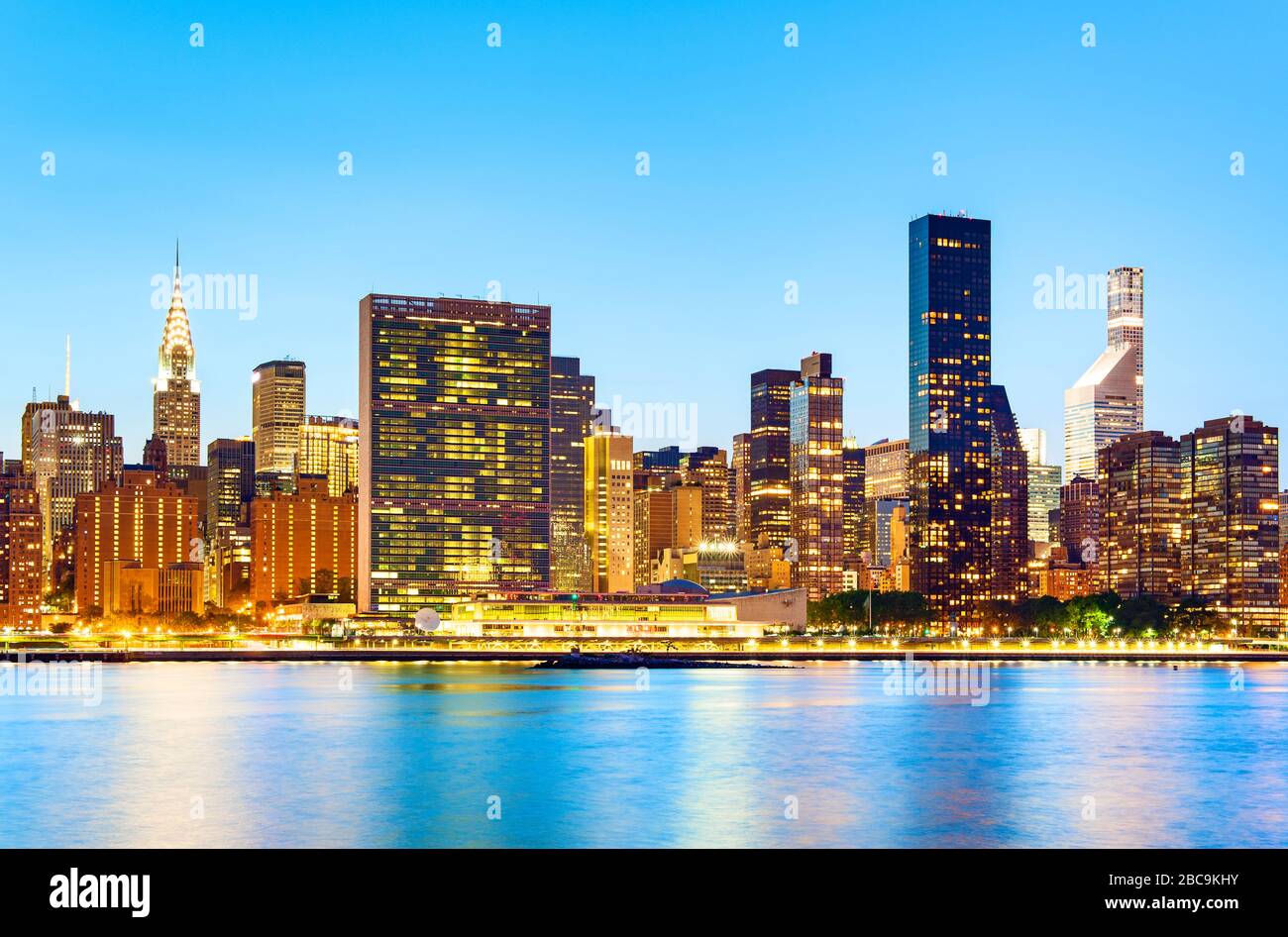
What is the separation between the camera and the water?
51.6 meters

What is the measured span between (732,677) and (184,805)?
11183 cm

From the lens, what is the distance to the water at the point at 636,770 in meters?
51.6

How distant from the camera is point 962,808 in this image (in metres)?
57.1

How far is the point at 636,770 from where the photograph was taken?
69438 millimetres

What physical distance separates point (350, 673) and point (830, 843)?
12556cm

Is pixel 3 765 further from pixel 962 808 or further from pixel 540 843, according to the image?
pixel 962 808

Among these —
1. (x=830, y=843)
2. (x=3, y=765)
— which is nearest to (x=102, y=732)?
(x=3, y=765)

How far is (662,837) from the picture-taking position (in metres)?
49.8
